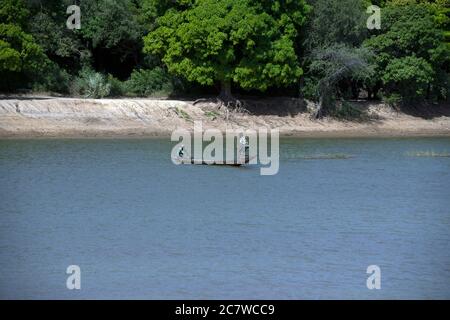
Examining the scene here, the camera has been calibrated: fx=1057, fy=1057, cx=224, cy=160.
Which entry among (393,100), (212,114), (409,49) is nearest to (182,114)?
(212,114)

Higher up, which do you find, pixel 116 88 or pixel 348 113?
pixel 116 88

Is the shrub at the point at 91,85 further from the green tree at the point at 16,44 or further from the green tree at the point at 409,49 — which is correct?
the green tree at the point at 409,49

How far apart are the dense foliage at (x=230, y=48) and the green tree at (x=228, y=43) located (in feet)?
0.20

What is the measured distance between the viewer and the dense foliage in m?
57.2

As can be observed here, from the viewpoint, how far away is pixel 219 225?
3083cm

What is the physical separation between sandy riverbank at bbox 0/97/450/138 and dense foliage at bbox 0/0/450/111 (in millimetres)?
1385

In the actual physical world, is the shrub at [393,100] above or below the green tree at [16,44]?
below

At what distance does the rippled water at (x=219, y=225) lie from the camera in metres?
24.1

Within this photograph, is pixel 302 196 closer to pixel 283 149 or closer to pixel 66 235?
pixel 66 235

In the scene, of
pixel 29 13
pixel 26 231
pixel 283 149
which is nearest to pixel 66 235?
pixel 26 231

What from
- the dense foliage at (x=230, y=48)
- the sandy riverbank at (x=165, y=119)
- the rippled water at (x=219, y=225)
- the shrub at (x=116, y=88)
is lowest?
the rippled water at (x=219, y=225)

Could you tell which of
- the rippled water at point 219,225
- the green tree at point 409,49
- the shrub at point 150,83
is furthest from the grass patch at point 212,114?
the rippled water at point 219,225

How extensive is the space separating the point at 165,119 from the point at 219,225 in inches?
1062

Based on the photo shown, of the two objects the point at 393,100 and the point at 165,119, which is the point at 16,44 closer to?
the point at 165,119
